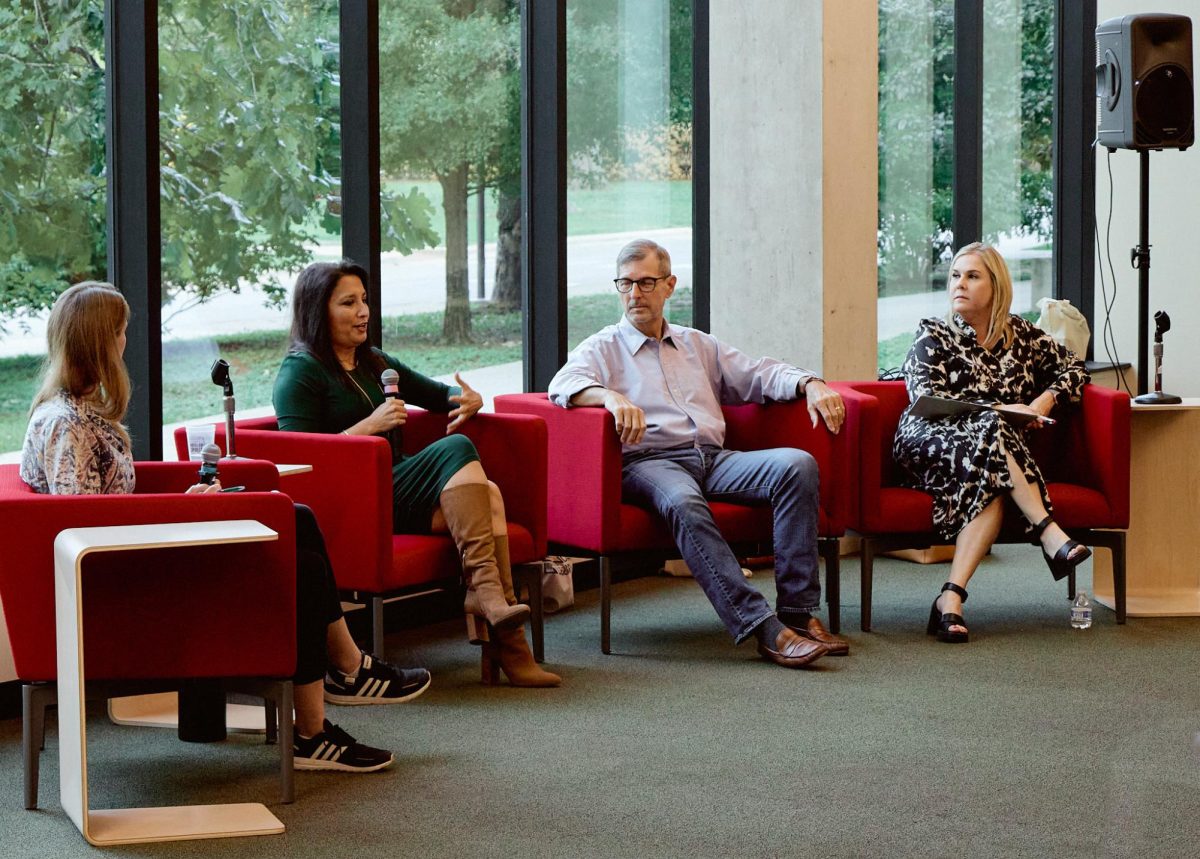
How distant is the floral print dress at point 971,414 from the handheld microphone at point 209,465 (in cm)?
250

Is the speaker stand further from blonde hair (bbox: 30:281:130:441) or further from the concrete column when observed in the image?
blonde hair (bbox: 30:281:130:441)

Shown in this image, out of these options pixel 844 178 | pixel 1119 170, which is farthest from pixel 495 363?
pixel 1119 170

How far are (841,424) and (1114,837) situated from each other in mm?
2014

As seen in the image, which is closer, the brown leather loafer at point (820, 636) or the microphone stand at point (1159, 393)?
the brown leather loafer at point (820, 636)

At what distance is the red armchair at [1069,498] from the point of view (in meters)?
4.94

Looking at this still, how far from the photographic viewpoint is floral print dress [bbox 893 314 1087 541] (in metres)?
4.94

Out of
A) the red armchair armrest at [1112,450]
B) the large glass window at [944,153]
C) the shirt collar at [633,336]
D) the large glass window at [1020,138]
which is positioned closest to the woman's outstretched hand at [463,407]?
the shirt collar at [633,336]

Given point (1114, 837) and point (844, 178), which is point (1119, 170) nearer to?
point (844, 178)

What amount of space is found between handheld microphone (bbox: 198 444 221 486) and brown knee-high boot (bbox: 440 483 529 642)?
92cm

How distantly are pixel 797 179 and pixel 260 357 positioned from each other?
234cm

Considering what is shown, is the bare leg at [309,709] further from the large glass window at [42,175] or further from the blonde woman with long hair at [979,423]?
the blonde woman with long hair at [979,423]

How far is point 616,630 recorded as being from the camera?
505cm

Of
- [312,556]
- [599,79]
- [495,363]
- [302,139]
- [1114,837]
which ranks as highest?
[599,79]

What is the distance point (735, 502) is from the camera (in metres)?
4.79
